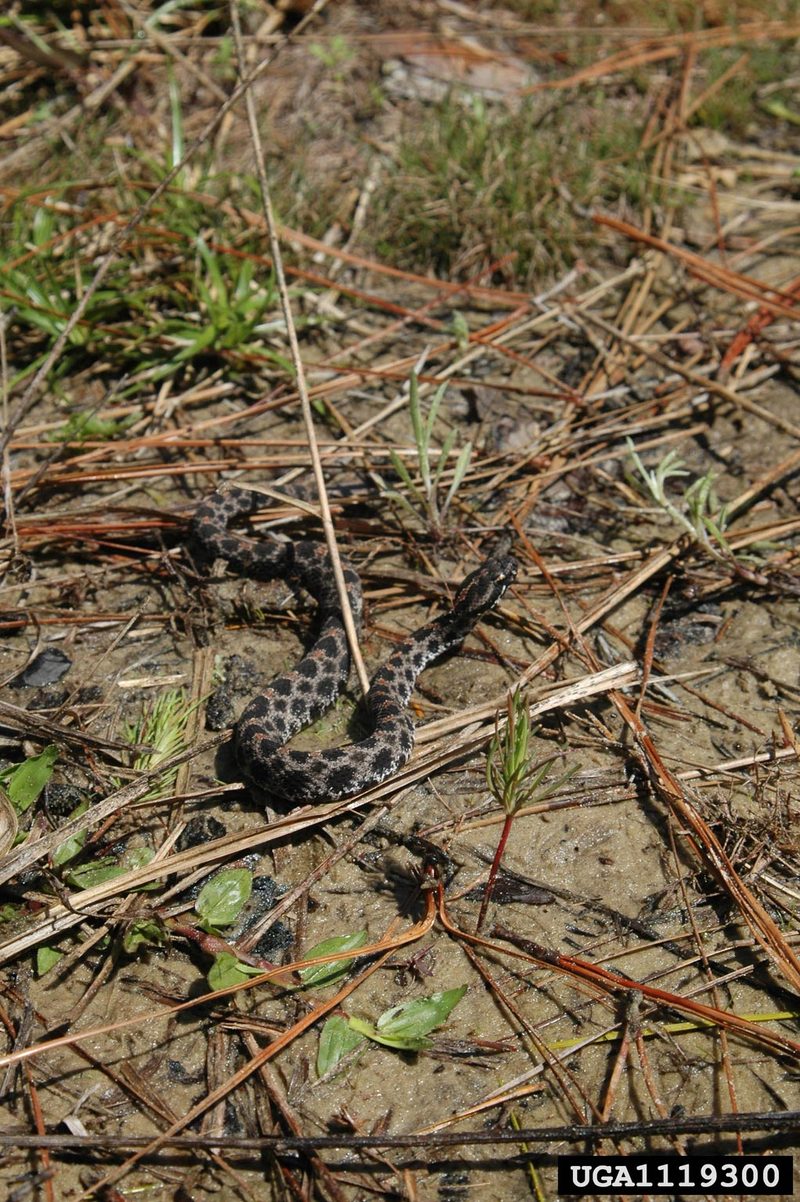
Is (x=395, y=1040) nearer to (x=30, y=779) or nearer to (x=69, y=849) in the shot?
(x=69, y=849)

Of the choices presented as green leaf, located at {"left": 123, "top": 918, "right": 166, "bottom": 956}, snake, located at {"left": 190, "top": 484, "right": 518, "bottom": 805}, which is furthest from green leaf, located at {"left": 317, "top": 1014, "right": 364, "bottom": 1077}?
snake, located at {"left": 190, "top": 484, "right": 518, "bottom": 805}

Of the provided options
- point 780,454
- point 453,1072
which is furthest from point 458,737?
point 780,454

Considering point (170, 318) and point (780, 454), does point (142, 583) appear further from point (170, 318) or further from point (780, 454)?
point (780, 454)

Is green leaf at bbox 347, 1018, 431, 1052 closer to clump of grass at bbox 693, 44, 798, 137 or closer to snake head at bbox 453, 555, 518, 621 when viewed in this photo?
snake head at bbox 453, 555, 518, 621

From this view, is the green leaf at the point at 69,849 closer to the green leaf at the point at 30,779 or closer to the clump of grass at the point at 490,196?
the green leaf at the point at 30,779

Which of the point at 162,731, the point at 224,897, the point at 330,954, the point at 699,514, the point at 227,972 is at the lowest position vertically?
the point at 330,954

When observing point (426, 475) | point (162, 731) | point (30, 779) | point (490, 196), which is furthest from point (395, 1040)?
point (490, 196)

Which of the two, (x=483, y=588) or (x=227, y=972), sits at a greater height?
(x=483, y=588)
